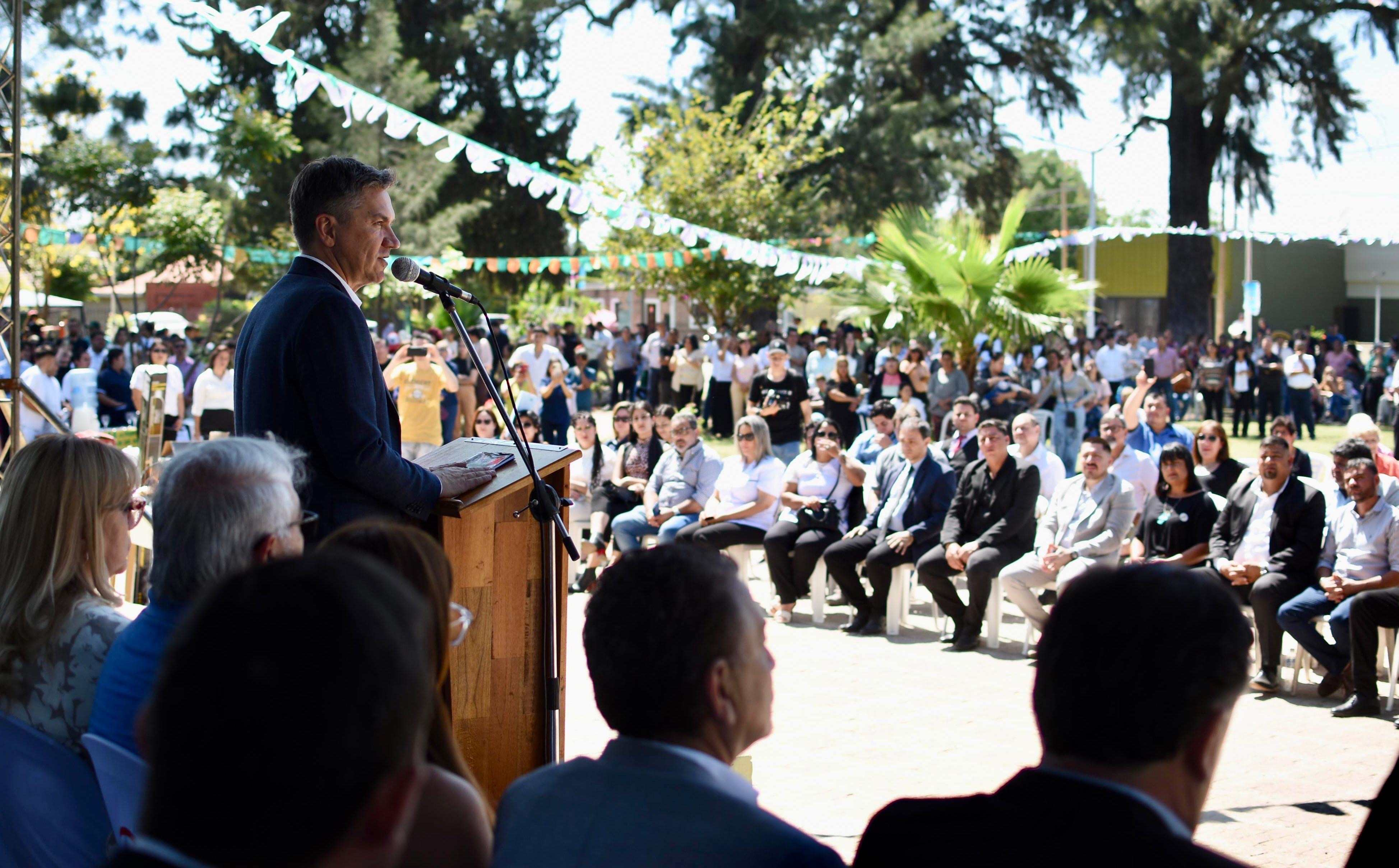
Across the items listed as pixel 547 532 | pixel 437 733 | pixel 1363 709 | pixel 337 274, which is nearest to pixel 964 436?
pixel 1363 709

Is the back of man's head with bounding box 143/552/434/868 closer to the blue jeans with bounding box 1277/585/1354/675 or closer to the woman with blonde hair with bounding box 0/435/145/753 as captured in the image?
the woman with blonde hair with bounding box 0/435/145/753

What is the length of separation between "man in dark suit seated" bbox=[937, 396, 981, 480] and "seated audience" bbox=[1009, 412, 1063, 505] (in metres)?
0.57

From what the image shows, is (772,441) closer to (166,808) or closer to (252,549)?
(252,549)

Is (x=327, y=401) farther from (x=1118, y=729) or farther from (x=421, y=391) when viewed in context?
(x=421, y=391)

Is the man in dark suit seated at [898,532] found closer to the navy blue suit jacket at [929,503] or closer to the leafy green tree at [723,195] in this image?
the navy blue suit jacket at [929,503]

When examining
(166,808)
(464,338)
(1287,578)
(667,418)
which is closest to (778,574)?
(667,418)

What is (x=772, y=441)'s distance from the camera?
530 inches

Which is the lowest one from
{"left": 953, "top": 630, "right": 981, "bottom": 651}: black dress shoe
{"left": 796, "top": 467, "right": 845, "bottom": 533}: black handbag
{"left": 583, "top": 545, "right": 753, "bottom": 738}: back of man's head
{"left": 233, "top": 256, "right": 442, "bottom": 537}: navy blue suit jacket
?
{"left": 953, "top": 630, "right": 981, "bottom": 651}: black dress shoe

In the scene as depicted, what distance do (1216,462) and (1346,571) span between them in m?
1.85

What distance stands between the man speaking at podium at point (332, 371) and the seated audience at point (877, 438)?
23.0ft

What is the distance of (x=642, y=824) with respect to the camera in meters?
1.50

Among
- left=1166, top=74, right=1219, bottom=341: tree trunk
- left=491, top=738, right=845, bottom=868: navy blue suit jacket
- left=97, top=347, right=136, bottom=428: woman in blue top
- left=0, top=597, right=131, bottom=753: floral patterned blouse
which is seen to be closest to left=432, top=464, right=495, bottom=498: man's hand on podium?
left=0, top=597, right=131, bottom=753: floral patterned blouse

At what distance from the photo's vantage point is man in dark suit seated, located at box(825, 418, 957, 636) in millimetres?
8125

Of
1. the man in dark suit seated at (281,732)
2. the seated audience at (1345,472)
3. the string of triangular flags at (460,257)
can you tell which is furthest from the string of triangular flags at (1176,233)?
the man in dark suit seated at (281,732)
